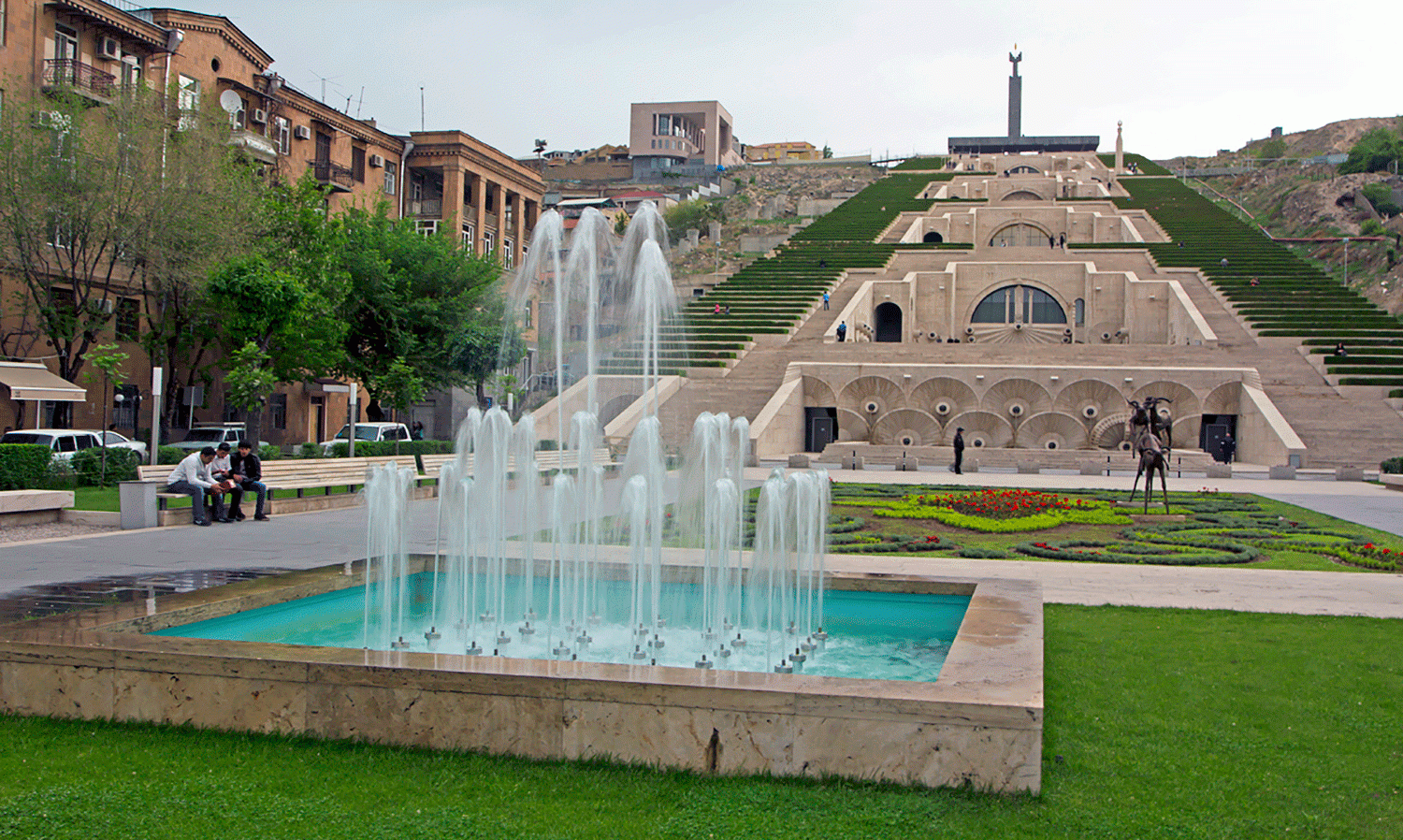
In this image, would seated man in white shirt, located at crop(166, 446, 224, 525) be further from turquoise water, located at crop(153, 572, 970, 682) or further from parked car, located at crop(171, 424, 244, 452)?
parked car, located at crop(171, 424, 244, 452)

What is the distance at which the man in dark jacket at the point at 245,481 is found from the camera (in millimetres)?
13266

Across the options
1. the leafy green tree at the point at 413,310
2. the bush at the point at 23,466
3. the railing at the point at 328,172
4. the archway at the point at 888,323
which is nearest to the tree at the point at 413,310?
the leafy green tree at the point at 413,310

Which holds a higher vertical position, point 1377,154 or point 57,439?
point 1377,154

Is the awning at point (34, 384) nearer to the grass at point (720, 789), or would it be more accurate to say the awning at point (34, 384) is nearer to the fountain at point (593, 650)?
Answer: the fountain at point (593, 650)

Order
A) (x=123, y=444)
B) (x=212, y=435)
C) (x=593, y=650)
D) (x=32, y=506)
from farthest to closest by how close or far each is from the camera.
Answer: (x=212, y=435), (x=123, y=444), (x=32, y=506), (x=593, y=650)

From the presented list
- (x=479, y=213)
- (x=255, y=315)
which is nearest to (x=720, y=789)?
(x=255, y=315)

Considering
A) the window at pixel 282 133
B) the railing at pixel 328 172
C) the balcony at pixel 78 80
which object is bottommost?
the balcony at pixel 78 80

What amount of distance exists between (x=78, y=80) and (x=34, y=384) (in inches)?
296

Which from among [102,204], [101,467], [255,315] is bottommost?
[101,467]

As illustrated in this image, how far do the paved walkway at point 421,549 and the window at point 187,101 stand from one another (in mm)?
13580

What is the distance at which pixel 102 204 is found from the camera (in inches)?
798

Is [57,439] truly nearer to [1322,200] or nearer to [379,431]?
[379,431]

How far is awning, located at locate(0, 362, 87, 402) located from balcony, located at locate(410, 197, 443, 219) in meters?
18.7

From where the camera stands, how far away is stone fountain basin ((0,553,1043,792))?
4.09 metres
